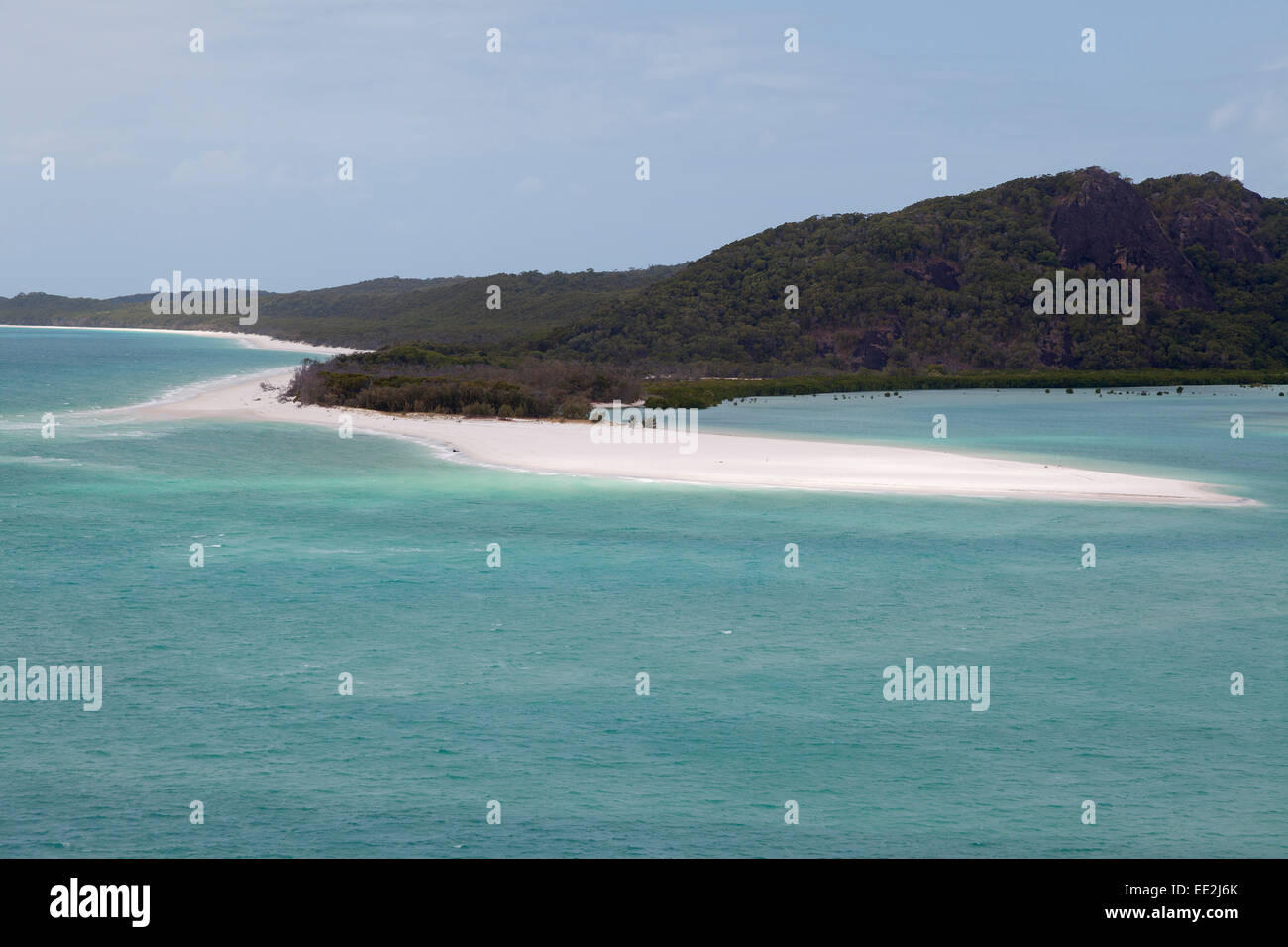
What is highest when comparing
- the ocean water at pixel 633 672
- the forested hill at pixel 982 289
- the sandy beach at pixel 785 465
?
the forested hill at pixel 982 289

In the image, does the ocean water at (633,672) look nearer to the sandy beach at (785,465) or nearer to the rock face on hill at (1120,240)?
the sandy beach at (785,465)

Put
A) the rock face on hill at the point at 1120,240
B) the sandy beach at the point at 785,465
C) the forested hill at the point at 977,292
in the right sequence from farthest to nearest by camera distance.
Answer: the rock face on hill at the point at 1120,240, the forested hill at the point at 977,292, the sandy beach at the point at 785,465

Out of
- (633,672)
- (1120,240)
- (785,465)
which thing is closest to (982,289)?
(1120,240)

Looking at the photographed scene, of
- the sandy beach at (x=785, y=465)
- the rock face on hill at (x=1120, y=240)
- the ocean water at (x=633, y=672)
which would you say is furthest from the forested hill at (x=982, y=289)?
the ocean water at (x=633, y=672)

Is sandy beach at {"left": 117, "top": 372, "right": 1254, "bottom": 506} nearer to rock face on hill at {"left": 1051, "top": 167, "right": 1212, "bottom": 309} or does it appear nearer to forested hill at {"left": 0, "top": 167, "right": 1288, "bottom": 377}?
forested hill at {"left": 0, "top": 167, "right": 1288, "bottom": 377}

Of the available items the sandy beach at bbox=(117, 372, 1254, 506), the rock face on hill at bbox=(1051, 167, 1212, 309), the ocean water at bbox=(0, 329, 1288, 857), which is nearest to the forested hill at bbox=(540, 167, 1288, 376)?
the rock face on hill at bbox=(1051, 167, 1212, 309)

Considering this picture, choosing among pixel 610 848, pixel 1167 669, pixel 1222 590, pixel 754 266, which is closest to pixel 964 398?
pixel 754 266

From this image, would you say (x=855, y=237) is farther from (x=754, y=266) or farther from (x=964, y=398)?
(x=964, y=398)
